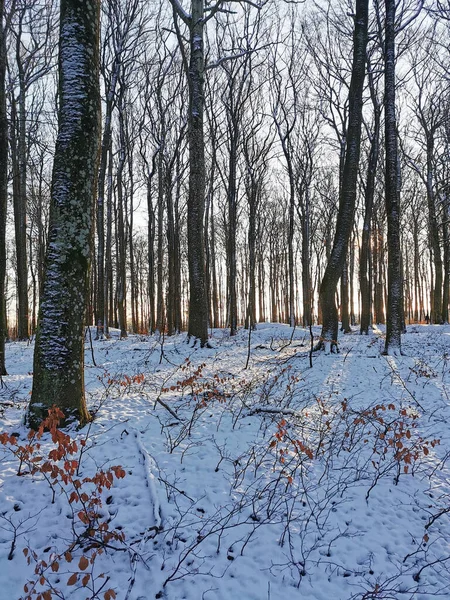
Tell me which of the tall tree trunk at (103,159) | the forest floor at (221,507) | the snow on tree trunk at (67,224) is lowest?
the forest floor at (221,507)

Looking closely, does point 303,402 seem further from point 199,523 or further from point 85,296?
point 85,296

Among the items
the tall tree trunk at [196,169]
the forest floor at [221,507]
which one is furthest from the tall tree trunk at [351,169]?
the forest floor at [221,507]

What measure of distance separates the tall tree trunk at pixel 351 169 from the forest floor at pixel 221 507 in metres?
4.84

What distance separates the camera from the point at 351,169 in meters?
9.91

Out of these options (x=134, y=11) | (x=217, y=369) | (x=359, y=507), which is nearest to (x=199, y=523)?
(x=359, y=507)

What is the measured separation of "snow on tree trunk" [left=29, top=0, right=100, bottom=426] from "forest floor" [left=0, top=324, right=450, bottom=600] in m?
0.71

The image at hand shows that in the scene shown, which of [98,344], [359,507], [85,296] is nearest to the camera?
[359,507]

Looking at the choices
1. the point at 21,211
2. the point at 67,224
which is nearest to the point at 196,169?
the point at 67,224

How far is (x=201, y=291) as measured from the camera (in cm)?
1064

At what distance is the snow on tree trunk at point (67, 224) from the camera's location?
4078 mm

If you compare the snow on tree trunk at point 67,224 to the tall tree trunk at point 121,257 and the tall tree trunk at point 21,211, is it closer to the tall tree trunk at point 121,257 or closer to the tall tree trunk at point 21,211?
the tall tree trunk at point 21,211

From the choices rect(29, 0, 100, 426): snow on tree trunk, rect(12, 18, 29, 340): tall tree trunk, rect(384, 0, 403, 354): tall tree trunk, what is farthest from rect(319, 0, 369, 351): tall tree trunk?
rect(12, 18, 29, 340): tall tree trunk

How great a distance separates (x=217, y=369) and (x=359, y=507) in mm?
5394

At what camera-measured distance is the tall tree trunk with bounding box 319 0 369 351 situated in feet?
31.6
